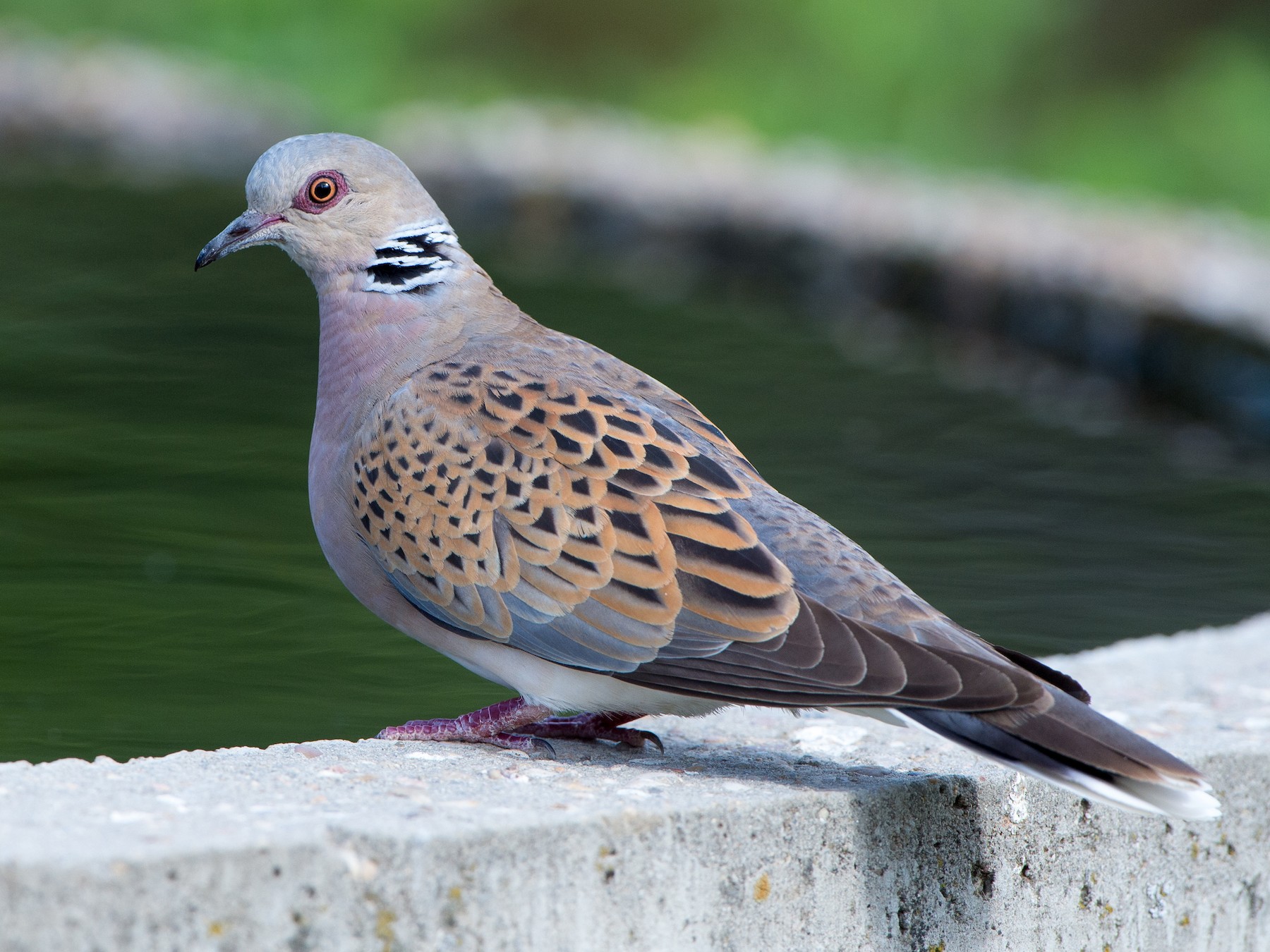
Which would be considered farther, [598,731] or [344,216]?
[344,216]

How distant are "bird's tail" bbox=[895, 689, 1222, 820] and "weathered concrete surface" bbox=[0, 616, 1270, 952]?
285 mm

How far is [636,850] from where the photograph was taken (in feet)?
9.53

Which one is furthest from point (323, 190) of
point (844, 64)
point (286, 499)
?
point (844, 64)

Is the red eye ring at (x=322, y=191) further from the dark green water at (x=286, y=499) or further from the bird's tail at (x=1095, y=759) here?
the bird's tail at (x=1095, y=759)

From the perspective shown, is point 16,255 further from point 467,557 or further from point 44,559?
point 467,557

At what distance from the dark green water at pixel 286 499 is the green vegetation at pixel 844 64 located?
4.16 m

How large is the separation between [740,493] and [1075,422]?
517 cm

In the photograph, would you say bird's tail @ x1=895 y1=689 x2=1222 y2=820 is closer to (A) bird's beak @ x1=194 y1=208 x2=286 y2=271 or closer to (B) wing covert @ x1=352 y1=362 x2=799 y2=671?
(B) wing covert @ x1=352 y1=362 x2=799 y2=671

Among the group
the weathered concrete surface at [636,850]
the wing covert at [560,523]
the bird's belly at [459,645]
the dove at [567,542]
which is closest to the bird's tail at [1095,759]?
the dove at [567,542]

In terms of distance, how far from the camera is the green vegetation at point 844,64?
13195mm

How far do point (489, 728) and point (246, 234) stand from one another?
47.9 inches

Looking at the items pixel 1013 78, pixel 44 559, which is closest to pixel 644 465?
pixel 44 559

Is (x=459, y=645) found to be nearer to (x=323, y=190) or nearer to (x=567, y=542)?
(x=567, y=542)

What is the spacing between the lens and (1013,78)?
14.6 m
